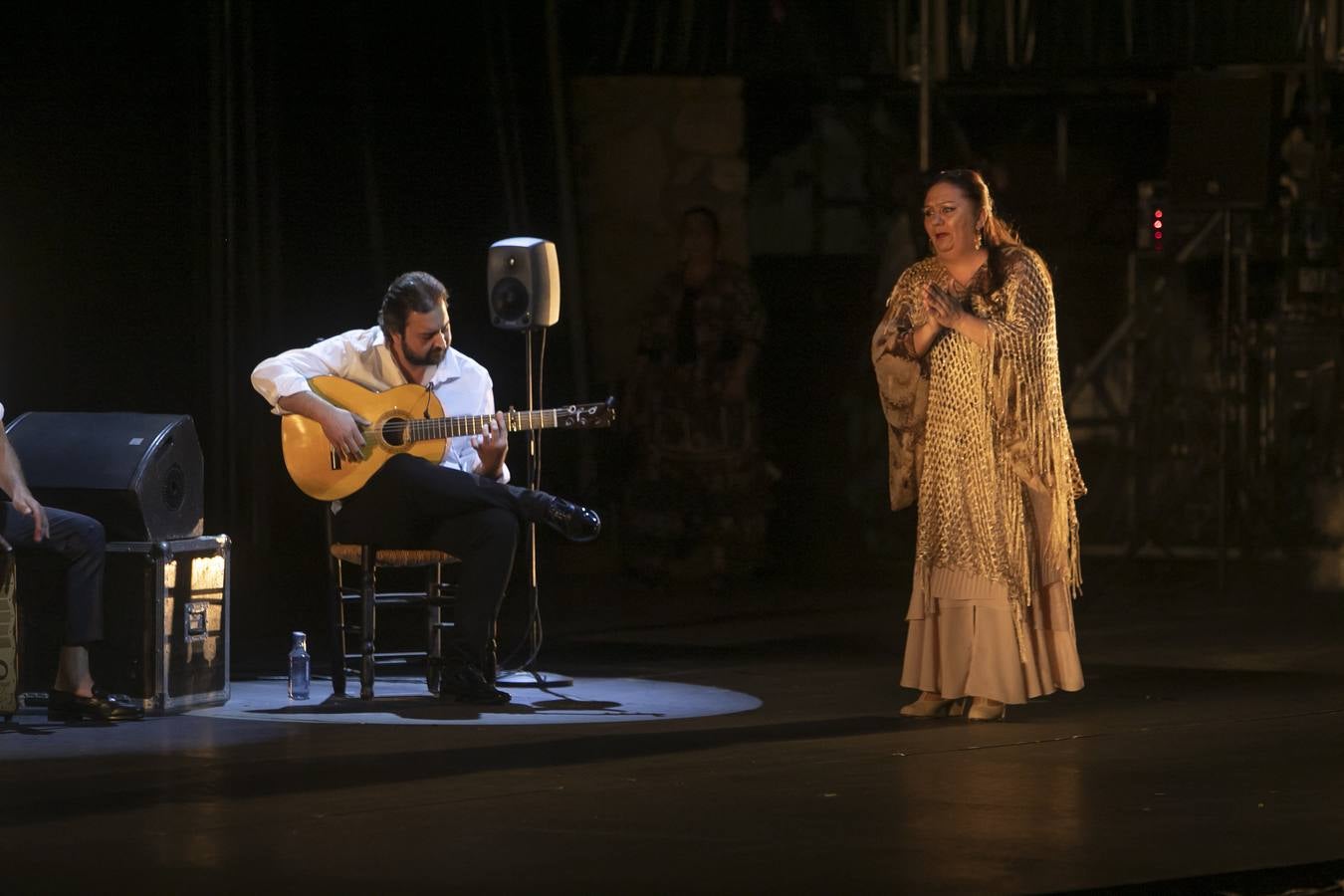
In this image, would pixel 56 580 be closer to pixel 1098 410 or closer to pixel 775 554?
pixel 775 554

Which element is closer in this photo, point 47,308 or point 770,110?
point 47,308

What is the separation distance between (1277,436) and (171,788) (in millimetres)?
6691

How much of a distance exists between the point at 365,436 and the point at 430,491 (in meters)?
0.25

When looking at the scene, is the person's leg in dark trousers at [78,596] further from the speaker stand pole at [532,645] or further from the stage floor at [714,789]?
the speaker stand pole at [532,645]

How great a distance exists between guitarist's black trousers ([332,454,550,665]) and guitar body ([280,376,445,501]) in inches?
2.1

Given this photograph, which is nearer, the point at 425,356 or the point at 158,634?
the point at 158,634

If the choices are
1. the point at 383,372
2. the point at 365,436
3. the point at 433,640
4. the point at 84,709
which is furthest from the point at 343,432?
the point at 84,709

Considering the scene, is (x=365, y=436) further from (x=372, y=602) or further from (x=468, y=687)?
(x=468, y=687)

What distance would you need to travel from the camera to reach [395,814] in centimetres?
501

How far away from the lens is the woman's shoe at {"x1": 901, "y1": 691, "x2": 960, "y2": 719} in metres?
6.56

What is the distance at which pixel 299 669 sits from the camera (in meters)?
6.98

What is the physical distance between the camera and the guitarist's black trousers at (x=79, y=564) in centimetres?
648

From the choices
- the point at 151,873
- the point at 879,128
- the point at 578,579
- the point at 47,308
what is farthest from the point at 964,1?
the point at 151,873

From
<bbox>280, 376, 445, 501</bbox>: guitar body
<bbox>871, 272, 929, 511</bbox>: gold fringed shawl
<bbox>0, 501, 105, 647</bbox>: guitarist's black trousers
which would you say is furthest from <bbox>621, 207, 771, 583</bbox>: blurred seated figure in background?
<bbox>0, 501, 105, 647</bbox>: guitarist's black trousers
